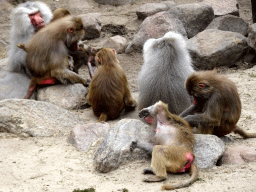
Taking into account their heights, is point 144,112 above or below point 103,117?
above

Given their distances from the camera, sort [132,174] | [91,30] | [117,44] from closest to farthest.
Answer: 1. [132,174]
2. [117,44]
3. [91,30]

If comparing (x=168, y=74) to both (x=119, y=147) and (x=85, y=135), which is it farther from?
(x=119, y=147)

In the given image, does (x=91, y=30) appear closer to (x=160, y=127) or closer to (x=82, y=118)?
(x=82, y=118)

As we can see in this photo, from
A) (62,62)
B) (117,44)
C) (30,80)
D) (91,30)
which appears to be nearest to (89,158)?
(62,62)

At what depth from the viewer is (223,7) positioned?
8594 millimetres

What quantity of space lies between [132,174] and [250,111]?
2451 millimetres

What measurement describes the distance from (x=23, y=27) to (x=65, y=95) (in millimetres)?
1442

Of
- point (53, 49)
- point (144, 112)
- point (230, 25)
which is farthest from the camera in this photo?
point (230, 25)

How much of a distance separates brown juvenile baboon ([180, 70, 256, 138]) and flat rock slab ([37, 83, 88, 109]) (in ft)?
7.29

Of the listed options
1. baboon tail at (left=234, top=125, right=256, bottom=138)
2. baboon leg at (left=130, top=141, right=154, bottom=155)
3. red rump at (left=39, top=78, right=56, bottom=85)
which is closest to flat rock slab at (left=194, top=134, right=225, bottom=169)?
baboon leg at (left=130, top=141, right=154, bottom=155)

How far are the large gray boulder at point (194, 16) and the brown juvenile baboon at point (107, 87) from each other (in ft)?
11.4

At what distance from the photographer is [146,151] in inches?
141

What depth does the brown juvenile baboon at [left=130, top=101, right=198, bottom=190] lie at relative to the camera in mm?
3184

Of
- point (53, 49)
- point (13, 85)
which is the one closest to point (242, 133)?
point (53, 49)
